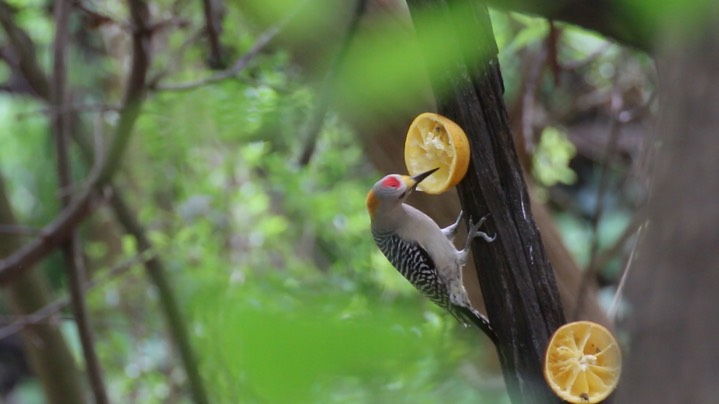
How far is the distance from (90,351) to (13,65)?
87cm

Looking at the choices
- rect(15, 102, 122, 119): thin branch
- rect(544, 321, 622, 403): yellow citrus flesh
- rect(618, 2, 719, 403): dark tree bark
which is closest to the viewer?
Answer: rect(618, 2, 719, 403): dark tree bark

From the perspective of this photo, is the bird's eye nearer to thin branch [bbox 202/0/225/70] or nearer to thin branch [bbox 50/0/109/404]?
thin branch [bbox 202/0/225/70]

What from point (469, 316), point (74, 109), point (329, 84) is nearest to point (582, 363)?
point (469, 316)

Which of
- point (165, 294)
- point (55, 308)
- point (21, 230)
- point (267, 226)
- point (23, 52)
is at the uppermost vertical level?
point (23, 52)

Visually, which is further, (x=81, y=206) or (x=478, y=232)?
(x=81, y=206)

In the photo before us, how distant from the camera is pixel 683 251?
331 millimetres

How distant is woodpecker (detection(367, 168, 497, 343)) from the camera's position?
57.6 inches

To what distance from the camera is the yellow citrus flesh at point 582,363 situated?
1.04m

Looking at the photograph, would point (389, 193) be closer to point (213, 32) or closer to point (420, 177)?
point (420, 177)

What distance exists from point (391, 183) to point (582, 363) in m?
0.55

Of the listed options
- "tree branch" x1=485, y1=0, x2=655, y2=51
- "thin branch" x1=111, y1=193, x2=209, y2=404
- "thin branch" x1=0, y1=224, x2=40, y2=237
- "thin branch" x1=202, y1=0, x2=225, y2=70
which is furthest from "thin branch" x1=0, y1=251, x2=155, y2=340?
"tree branch" x1=485, y1=0, x2=655, y2=51

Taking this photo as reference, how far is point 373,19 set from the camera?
1548mm

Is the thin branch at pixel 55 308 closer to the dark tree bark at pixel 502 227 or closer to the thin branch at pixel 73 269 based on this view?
the thin branch at pixel 73 269

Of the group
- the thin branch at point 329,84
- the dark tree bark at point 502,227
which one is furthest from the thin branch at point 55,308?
the dark tree bark at point 502,227
